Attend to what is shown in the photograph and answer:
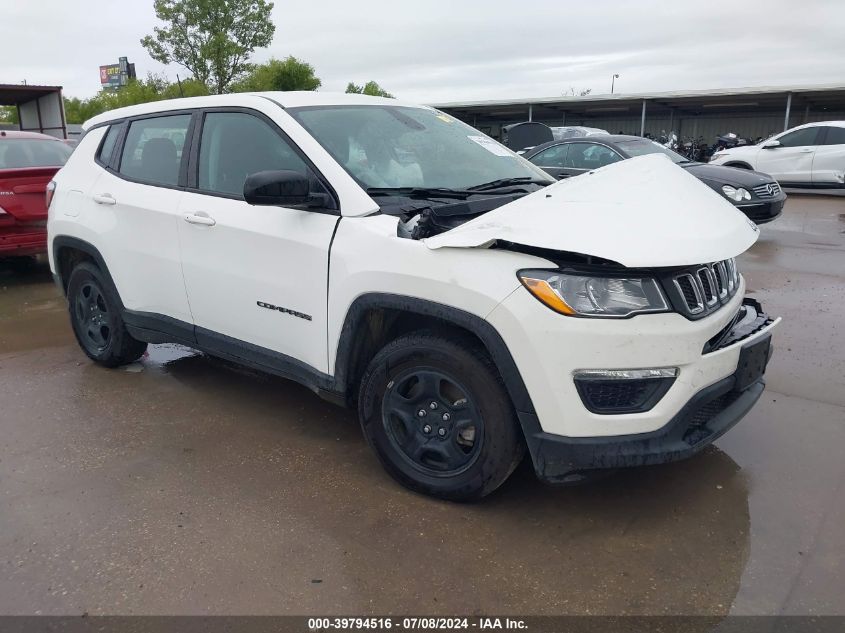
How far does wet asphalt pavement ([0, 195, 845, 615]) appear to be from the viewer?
8.25 feet

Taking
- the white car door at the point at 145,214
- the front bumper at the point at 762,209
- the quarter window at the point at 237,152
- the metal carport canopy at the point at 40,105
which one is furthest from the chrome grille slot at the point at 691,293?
the metal carport canopy at the point at 40,105

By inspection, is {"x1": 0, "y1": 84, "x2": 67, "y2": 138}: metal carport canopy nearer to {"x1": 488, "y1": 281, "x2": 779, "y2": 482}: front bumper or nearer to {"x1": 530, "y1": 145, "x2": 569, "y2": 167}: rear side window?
{"x1": 530, "y1": 145, "x2": 569, "y2": 167}: rear side window

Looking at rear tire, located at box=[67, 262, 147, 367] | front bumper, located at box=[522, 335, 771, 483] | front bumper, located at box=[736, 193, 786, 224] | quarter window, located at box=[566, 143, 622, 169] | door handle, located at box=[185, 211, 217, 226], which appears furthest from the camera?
quarter window, located at box=[566, 143, 622, 169]

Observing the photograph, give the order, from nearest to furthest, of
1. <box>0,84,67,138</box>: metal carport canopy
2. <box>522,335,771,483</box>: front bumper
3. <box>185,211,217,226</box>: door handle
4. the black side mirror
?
<box>522,335,771,483</box>: front bumper, the black side mirror, <box>185,211,217,226</box>: door handle, <box>0,84,67,138</box>: metal carport canopy

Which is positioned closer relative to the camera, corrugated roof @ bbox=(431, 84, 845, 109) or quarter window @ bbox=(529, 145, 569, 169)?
quarter window @ bbox=(529, 145, 569, 169)

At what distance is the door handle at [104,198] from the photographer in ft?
14.3

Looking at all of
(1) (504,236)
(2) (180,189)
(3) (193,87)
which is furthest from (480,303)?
(3) (193,87)

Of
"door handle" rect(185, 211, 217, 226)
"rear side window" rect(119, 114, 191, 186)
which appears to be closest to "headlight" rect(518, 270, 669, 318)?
"door handle" rect(185, 211, 217, 226)

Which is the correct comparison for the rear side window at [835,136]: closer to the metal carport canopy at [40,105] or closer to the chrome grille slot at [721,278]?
the chrome grille slot at [721,278]

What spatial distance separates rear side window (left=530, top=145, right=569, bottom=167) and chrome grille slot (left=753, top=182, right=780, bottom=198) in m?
2.62

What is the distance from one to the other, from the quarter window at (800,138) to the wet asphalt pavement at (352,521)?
12.6 metres

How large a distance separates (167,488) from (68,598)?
79 centimetres

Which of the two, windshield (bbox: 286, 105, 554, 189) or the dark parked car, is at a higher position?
windshield (bbox: 286, 105, 554, 189)

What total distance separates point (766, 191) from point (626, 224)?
301 inches
